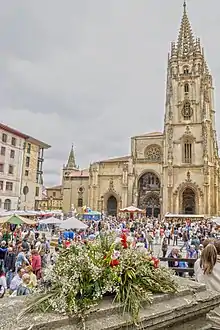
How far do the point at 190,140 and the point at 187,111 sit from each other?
535cm

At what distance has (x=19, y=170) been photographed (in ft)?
147

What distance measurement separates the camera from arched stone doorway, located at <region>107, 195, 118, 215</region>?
161 ft

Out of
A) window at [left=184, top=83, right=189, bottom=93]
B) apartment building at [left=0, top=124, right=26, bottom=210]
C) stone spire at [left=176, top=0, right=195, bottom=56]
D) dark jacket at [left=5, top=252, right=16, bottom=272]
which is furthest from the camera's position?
stone spire at [left=176, top=0, right=195, bottom=56]

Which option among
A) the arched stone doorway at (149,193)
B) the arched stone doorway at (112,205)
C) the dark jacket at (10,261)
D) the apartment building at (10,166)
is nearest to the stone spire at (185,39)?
the arched stone doorway at (149,193)

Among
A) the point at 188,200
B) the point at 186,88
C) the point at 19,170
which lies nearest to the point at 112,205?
the point at 188,200

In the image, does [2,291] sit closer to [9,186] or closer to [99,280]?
[99,280]

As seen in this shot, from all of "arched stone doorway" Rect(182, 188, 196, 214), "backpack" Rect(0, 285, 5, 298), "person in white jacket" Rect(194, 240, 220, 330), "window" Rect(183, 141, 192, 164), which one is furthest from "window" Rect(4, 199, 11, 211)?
"person in white jacket" Rect(194, 240, 220, 330)

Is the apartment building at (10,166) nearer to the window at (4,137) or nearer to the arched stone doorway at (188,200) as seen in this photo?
the window at (4,137)

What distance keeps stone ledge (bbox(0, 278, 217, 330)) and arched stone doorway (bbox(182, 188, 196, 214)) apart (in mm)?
42982

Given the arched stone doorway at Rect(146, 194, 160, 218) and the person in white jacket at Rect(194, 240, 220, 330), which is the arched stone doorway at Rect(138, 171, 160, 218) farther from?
the person in white jacket at Rect(194, 240, 220, 330)

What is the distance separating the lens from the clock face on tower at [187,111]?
4694 centimetres

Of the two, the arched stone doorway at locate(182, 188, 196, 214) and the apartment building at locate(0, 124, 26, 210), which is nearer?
the apartment building at locate(0, 124, 26, 210)

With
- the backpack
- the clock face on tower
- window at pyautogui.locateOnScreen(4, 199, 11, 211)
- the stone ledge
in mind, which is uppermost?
the clock face on tower

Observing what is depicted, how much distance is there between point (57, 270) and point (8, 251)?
9831 millimetres
